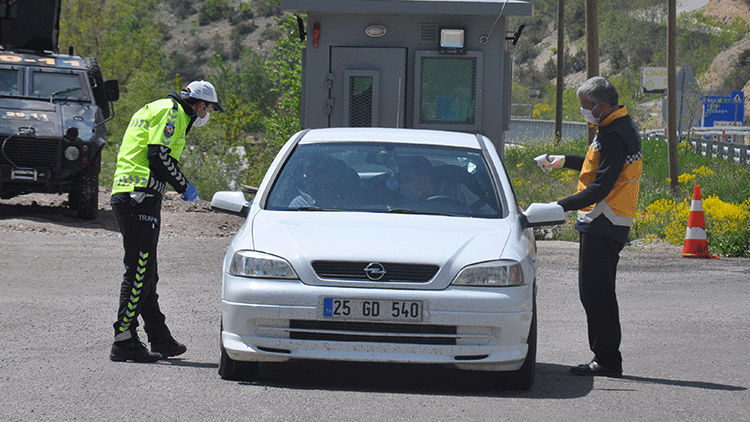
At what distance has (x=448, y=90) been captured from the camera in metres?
12.1

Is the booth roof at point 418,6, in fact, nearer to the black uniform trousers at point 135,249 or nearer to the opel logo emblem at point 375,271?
the black uniform trousers at point 135,249

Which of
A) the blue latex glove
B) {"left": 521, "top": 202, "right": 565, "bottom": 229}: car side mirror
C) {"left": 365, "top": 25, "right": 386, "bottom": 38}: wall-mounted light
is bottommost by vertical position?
{"left": 521, "top": 202, "right": 565, "bottom": 229}: car side mirror

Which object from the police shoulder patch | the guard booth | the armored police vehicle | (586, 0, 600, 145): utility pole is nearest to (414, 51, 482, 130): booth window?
the guard booth

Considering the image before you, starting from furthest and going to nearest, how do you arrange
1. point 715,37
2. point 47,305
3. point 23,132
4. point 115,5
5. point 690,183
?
point 715,37, point 115,5, point 690,183, point 23,132, point 47,305

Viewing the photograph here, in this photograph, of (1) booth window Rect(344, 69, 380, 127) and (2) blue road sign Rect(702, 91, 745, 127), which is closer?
(1) booth window Rect(344, 69, 380, 127)

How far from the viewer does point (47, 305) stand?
9.04 m

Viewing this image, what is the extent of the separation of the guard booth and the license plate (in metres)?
6.84

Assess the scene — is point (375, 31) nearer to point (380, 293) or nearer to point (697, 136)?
point (380, 293)

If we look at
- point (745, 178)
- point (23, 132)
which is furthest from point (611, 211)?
point (745, 178)

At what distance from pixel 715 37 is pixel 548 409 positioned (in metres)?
75.6

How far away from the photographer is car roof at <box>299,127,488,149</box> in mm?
6902

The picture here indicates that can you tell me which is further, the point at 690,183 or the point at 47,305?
the point at 690,183

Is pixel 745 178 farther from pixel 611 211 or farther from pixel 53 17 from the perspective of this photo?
pixel 611 211

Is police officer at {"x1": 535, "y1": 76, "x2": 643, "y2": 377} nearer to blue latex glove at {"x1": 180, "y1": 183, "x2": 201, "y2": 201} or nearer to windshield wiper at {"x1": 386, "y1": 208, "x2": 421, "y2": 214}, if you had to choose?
windshield wiper at {"x1": 386, "y1": 208, "x2": 421, "y2": 214}
